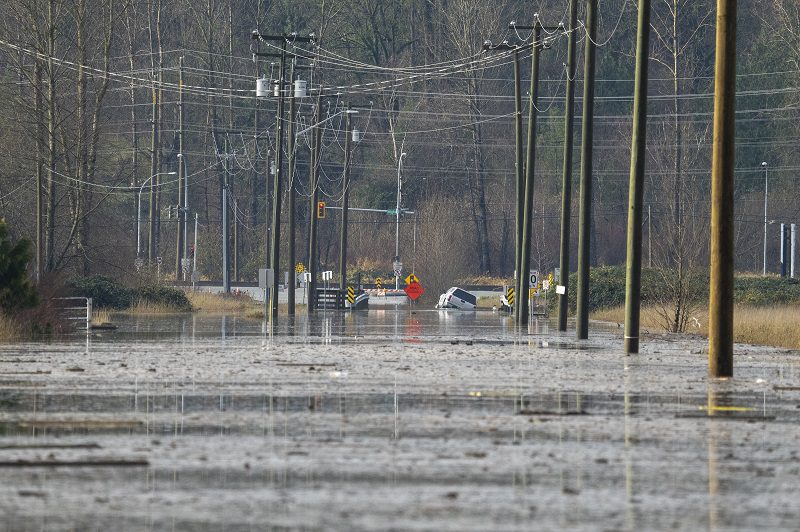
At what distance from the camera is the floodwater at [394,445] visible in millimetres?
11195

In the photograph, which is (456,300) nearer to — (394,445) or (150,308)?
(150,308)

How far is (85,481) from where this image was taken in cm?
1259

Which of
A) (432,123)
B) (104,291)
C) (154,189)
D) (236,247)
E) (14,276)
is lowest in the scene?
(104,291)

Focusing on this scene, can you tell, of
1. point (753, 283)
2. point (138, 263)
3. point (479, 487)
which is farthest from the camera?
point (138, 263)

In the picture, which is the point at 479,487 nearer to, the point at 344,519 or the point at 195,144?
the point at 344,519

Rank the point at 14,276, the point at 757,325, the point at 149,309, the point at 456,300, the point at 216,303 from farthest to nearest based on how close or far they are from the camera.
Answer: the point at 456,300
the point at 216,303
the point at 149,309
the point at 757,325
the point at 14,276

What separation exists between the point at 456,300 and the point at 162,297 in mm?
21004

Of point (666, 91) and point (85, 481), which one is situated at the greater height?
point (666, 91)

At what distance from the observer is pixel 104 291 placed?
69500 millimetres

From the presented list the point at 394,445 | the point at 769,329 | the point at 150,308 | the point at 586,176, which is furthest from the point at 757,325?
the point at 150,308

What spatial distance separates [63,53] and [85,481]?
2710 inches

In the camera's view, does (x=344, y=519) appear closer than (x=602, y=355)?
Yes

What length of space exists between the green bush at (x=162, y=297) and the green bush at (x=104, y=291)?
68 cm

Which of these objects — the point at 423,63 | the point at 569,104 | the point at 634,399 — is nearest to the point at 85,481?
the point at 634,399
